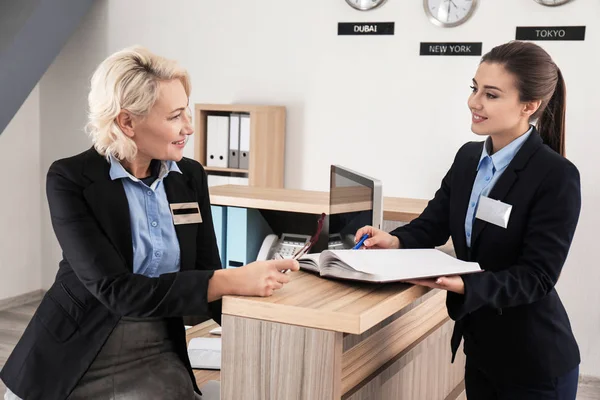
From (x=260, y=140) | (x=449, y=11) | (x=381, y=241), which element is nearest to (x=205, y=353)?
(x=381, y=241)

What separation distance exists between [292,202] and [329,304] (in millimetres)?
1874

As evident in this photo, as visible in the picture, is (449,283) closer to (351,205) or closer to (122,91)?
(122,91)

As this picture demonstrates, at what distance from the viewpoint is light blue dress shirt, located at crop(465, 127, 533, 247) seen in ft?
5.67

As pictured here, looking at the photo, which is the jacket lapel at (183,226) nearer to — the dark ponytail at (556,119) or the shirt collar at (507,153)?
the shirt collar at (507,153)

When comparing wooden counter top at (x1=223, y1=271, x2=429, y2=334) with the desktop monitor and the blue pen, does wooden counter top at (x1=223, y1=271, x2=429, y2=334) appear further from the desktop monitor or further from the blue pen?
the desktop monitor

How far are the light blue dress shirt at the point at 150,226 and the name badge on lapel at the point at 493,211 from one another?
A: 746 millimetres

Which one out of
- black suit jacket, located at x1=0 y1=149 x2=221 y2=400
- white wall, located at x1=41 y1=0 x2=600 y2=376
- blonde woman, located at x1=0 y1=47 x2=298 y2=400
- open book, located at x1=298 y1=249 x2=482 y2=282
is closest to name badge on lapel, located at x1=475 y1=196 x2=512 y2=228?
open book, located at x1=298 y1=249 x2=482 y2=282

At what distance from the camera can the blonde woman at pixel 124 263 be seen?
161 cm

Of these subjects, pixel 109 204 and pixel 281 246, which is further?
pixel 281 246

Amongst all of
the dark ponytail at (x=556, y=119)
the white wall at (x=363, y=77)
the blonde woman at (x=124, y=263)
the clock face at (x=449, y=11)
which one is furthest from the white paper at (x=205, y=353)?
the clock face at (x=449, y=11)

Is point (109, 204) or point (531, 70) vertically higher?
point (531, 70)

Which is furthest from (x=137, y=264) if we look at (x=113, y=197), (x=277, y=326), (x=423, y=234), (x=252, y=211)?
(x=252, y=211)

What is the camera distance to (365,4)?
463 centimetres

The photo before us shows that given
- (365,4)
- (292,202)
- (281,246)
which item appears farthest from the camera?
(365,4)
